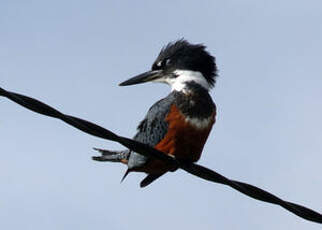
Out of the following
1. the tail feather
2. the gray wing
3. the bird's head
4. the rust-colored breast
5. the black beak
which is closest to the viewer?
the rust-colored breast

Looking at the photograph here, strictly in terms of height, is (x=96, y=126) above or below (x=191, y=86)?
below

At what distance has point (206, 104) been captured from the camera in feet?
22.4

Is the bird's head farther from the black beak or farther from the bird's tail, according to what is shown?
the bird's tail

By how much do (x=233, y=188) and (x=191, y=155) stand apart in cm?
174

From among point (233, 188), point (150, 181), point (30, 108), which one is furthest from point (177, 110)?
point (30, 108)

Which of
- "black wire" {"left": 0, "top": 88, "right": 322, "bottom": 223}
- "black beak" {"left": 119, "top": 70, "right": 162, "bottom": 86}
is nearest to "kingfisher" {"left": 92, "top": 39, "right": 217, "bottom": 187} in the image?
"black beak" {"left": 119, "top": 70, "right": 162, "bottom": 86}

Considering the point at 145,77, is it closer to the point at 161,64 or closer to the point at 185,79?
the point at 161,64

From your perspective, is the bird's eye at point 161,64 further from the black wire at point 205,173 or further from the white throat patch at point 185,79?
the black wire at point 205,173

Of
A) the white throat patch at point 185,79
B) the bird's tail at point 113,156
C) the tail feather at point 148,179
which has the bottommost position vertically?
the tail feather at point 148,179

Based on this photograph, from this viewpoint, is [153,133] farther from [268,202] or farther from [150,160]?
[268,202]

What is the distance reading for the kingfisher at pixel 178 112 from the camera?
6613 mm

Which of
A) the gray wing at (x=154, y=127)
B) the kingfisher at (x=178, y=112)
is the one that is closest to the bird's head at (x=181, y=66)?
the kingfisher at (x=178, y=112)

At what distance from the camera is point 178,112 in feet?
21.9

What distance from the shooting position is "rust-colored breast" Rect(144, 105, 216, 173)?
21.6ft
